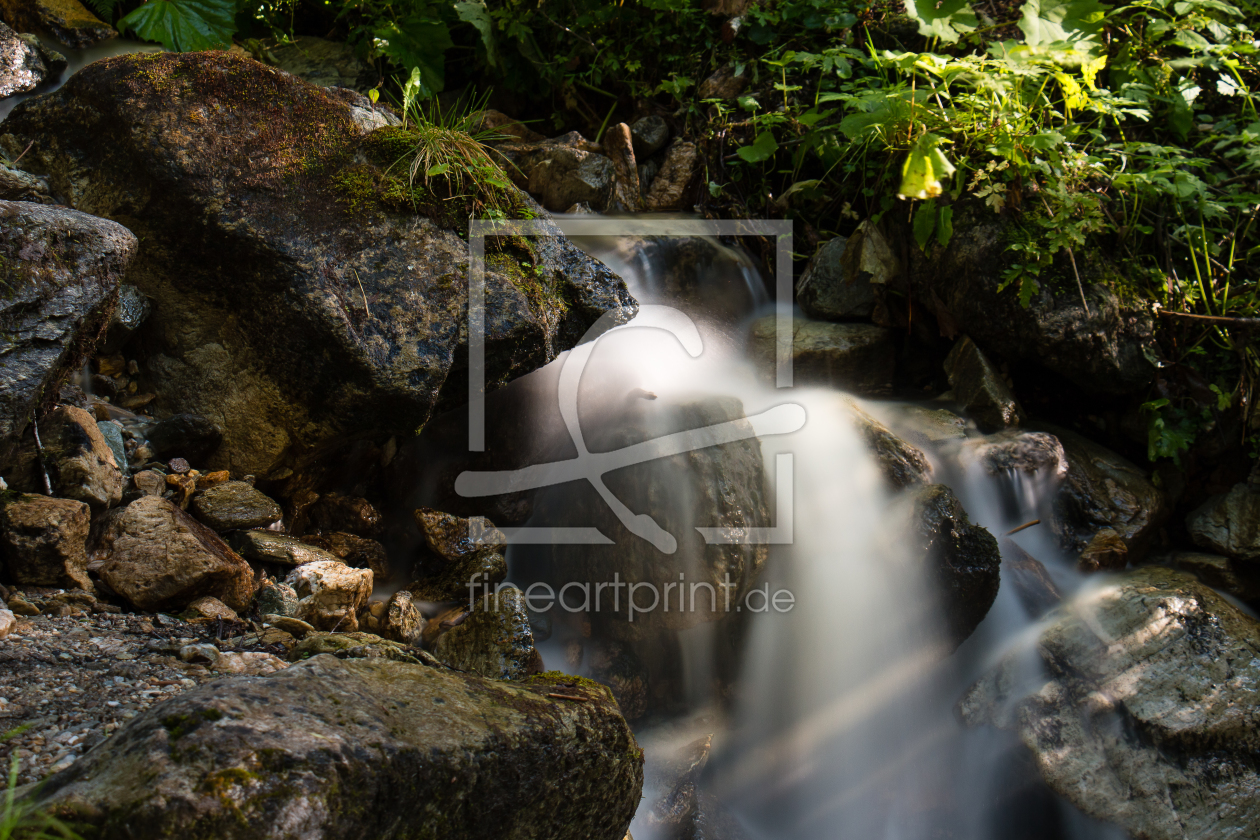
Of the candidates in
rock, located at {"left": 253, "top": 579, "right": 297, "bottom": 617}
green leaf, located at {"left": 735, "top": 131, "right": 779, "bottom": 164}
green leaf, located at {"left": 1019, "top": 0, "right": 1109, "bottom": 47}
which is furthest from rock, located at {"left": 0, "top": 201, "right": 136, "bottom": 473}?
green leaf, located at {"left": 1019, "top": 0, "right": 1109, "bottom": 47}

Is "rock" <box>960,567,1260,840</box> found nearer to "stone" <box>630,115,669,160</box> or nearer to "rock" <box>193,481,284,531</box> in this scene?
"rock" <box>193,481,284,531</box>

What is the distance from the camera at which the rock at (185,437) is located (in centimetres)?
285

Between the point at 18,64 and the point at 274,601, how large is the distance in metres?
3.40

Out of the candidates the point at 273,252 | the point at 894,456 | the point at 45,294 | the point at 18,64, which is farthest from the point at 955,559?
the point at 18,64

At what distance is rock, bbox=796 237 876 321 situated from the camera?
455 centimetres

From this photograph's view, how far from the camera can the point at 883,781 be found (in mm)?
3041

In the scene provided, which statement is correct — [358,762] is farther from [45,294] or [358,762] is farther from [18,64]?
[18,64]

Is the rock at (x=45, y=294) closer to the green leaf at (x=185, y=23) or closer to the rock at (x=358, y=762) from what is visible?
the rock at (x=358, y=762)

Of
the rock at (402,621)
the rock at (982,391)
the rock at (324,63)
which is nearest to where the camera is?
the rock at (402,621)

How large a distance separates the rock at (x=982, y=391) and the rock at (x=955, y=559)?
0.95 m

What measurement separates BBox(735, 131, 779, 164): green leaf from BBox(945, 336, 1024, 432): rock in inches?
66.4

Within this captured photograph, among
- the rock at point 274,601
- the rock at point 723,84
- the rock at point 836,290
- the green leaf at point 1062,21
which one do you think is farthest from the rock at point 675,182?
the rock at point 274,601

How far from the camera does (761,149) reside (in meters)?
4.72

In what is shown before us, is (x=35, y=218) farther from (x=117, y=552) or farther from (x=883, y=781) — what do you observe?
(x=883, y=781)
